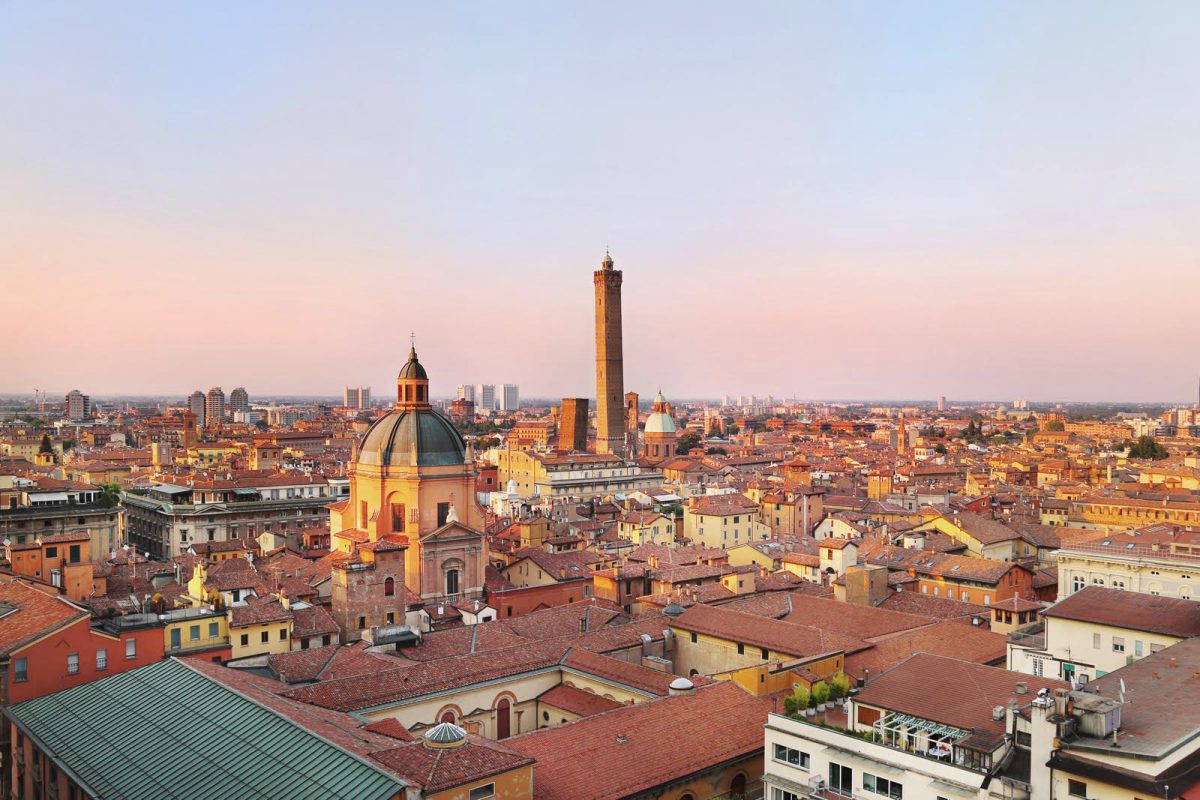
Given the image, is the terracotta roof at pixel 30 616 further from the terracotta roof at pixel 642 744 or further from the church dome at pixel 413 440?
the church dome at pixel 413 440

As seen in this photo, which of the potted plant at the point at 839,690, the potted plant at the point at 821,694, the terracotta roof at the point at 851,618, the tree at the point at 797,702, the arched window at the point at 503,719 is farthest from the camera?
the terracotta roof at the point at 851,618

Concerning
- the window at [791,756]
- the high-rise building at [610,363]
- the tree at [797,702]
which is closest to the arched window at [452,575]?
the tree at [797,702]

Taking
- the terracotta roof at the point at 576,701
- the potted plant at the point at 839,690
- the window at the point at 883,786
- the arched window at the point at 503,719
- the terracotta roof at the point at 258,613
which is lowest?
the arched window at the point at 503,719

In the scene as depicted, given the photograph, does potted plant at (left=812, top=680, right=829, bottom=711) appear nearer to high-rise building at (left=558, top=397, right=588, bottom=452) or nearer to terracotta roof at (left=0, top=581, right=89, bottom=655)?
terracotta roof at (left=0, top=581, right=89, bottom=655)

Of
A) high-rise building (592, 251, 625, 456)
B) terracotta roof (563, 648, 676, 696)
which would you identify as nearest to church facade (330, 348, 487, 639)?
terracotta roof (563, 648, 676, 696)

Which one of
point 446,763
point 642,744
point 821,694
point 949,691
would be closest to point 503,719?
point 642,744

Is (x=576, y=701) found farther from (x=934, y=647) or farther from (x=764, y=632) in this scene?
(x=934, y=647)
